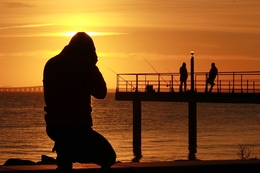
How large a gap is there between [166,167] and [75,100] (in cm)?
167

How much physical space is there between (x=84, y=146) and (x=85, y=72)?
30.1 inches

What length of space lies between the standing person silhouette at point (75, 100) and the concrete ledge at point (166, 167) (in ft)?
1.46

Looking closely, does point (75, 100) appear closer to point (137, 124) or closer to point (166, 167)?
point (166, 167)

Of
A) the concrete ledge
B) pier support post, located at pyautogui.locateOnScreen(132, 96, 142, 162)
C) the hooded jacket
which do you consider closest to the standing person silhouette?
the hooded jacket

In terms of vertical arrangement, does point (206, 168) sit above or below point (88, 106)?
below

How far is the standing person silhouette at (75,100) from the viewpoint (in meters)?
7.75

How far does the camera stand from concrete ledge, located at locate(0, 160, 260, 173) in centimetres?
845

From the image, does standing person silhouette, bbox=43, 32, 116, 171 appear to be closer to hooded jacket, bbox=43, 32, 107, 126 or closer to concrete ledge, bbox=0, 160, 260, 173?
hooded jacket, bbox=43, 32, 107, 126

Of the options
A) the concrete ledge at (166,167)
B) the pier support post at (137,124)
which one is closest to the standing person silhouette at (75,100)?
the concrete ledge at (166,167)

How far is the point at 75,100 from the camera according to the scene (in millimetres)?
7754

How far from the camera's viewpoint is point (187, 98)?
35.9m

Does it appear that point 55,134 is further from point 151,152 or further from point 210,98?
point 151,152

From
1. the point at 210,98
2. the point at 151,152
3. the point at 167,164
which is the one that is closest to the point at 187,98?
the point at 210,98

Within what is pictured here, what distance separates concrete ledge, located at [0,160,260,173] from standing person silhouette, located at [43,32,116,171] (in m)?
0.44
